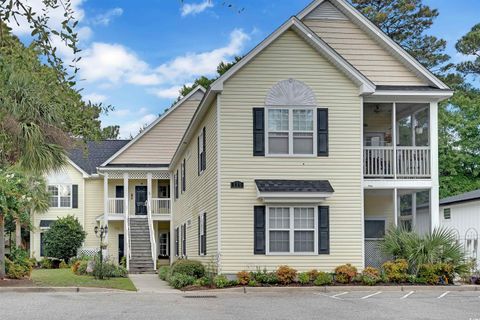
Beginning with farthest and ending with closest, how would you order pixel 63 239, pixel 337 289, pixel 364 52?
pixel 63 239, pixel 364 52, pixel 337 289

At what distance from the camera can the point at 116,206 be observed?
36969 mm

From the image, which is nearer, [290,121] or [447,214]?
[290,121]

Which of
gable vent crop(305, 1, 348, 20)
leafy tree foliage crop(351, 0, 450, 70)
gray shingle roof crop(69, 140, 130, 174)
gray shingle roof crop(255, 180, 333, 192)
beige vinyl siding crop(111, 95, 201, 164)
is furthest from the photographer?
leafy tree foliage crop(351, 0, 450, 70)

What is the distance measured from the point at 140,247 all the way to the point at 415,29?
83.7 ft

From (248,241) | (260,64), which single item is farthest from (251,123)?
(248,241)

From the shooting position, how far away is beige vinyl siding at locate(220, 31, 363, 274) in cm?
2064

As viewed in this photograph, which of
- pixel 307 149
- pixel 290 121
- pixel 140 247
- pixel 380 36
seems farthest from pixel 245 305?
pixel 140 247

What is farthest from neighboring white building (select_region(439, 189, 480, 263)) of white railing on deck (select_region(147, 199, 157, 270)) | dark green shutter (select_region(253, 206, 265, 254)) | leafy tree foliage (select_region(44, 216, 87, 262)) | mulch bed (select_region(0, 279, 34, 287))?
leafy tree foliage (select_region(44, 216, 87, 262))

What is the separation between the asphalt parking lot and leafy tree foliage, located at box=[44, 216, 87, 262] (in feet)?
56.0

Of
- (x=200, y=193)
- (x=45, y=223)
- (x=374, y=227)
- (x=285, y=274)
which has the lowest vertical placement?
(x=285, y=274)

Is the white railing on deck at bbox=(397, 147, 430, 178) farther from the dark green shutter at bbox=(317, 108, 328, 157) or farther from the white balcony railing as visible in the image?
the dark green shutter at bbox=(317, 108, 328, 157)

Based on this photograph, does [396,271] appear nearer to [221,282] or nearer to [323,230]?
[323,230]

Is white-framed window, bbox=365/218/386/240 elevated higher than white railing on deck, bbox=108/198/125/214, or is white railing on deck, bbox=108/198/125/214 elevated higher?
white railing on deck, bbox=108/198/125/214

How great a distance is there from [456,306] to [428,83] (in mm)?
9685
